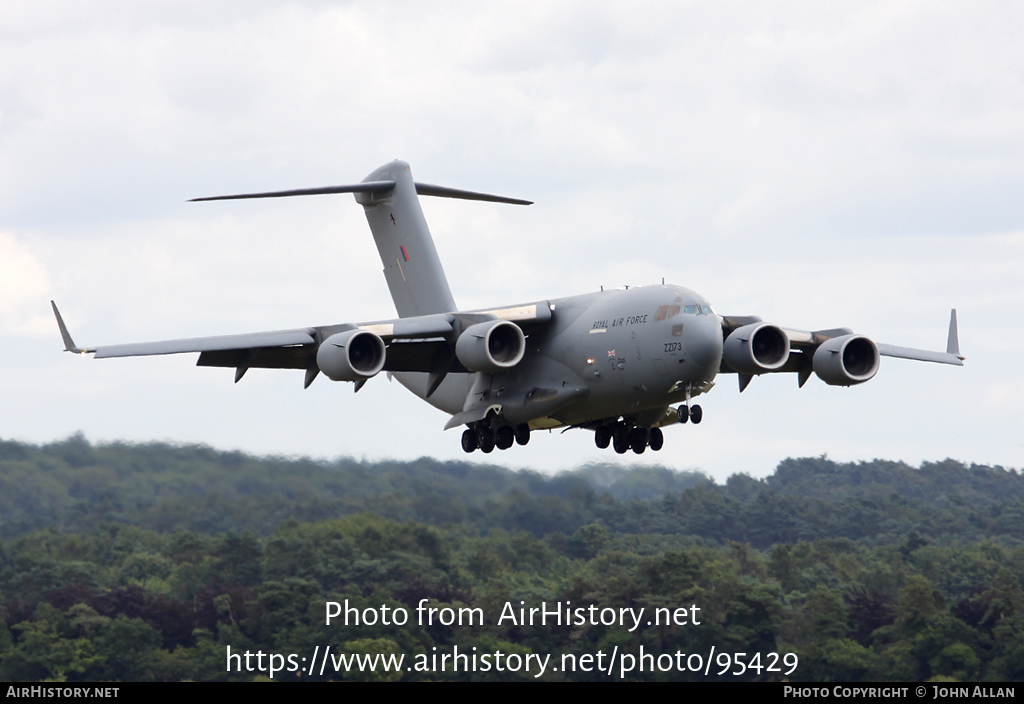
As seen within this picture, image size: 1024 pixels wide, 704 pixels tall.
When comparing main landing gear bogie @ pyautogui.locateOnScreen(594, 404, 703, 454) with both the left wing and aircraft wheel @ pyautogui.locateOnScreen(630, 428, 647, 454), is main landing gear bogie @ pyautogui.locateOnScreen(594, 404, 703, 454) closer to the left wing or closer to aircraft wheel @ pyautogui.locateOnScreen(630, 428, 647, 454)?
aircraft wheel @ pyautogui.locateOnScreen(630, 428, 647, 454)

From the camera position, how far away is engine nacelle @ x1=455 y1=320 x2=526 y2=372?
64.7ft

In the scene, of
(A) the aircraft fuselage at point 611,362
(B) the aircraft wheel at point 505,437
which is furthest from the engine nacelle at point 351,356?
(B) the aircraft wheel at point 505,437

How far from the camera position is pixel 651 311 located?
19.9 metres

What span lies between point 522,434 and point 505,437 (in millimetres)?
364

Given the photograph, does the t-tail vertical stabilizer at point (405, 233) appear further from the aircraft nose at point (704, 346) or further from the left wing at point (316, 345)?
the aircraft nose at point (704, 346)

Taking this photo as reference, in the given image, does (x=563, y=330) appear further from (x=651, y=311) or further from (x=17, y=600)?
(x=17, y=600)

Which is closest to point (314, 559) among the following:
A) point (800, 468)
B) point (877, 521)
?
point (877, 521)

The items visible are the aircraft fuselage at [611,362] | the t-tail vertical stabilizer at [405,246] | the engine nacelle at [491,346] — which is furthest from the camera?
the t-tail vertical stabilizer at [405,246]

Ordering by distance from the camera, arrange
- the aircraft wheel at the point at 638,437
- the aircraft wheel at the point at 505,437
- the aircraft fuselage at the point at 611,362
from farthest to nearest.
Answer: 1. the aircraft wheel at the point at 638,437
2. the aircraft wheel at the point at 505,437
3. the aircraft fuselage at the point at 611,362

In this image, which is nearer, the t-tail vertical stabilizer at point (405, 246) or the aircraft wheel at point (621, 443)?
the aircraft wheel at point (621, 443)

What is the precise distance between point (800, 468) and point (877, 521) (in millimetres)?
21967

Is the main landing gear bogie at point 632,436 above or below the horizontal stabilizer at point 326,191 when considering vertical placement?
below

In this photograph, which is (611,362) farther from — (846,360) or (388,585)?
(388,585)

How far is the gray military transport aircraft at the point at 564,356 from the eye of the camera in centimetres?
1958
